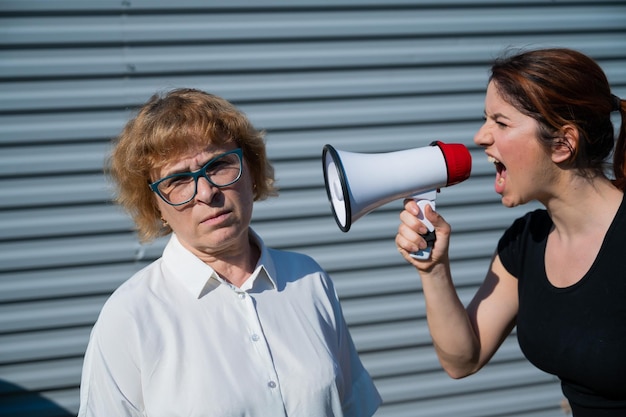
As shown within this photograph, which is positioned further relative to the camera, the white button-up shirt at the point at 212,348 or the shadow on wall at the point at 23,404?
the shadow on wall at the point at 23,404

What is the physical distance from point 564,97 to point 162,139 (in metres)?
1.34

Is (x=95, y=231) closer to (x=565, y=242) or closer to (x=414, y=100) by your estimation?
(x=414, y=100)

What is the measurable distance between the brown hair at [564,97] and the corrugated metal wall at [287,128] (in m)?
2.06

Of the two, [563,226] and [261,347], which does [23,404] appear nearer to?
[261,347]

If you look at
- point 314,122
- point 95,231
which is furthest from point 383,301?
point 95,231

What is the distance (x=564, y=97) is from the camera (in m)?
2.44

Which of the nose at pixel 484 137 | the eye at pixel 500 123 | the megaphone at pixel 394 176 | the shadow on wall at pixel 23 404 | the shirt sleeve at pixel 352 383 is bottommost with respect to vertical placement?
the shadow on wall at pixel 23 404

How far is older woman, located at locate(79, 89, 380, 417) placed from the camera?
2.21 meters

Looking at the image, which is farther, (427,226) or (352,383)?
(352,383)

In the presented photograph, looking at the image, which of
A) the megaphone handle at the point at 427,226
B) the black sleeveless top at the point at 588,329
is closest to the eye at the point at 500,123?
the megaphone handle at the point at 427,226

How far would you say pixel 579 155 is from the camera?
2520 millimetres

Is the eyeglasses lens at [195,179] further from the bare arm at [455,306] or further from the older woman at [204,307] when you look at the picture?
the bare arm at [455,306]

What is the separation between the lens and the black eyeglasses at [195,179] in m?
2.35

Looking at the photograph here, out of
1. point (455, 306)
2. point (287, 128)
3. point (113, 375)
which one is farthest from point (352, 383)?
point (287, 128)
